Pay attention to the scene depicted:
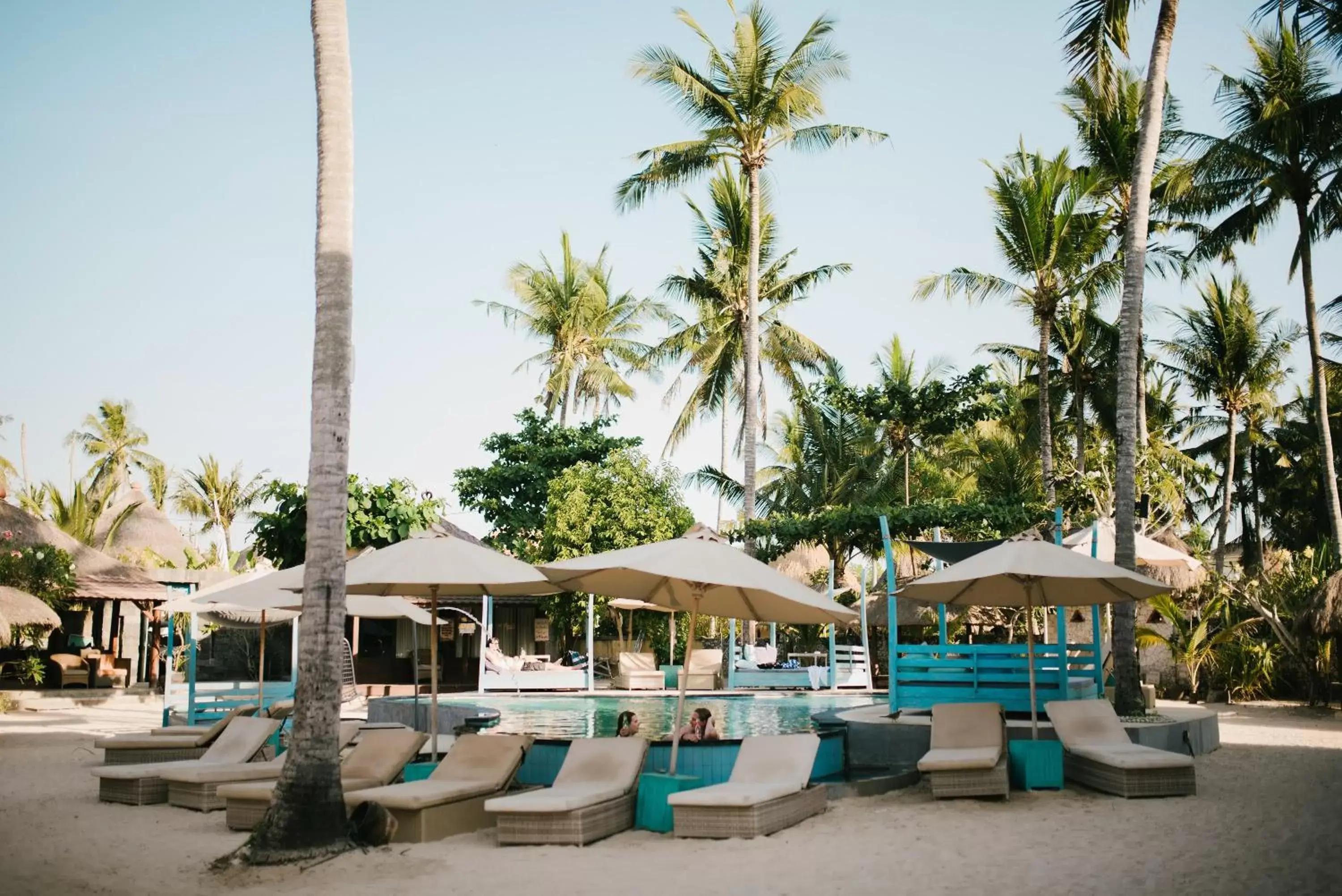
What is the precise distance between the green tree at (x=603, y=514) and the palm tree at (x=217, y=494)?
99.6 feet

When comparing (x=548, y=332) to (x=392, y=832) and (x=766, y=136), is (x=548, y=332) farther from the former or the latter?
(x=392, y=832)

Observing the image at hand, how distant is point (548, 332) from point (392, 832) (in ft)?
91.8

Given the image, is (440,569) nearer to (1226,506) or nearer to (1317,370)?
(1317,370)

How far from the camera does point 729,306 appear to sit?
26844 millimetres

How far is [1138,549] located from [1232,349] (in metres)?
16.3

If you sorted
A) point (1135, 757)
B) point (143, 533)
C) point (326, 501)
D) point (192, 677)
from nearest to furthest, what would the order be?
point (326, 501), point (1135, 757), point (192, 677), point (143, 533)

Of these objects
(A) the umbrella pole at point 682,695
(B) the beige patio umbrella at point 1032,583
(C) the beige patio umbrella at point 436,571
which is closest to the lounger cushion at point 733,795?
(A) the umbrella pole at point 682,695

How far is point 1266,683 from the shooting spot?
1752 cm

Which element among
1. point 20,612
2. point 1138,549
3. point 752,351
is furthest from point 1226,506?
point 20,612

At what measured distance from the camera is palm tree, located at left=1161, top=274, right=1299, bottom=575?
29.3 meters

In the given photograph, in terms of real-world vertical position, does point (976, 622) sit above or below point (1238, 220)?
below

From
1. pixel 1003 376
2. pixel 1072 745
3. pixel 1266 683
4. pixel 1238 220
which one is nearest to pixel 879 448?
pixel 1003 376

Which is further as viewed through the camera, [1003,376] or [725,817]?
[1003,376]

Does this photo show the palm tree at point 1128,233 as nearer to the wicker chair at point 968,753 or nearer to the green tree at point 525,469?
the wicker chair at point 968,753
